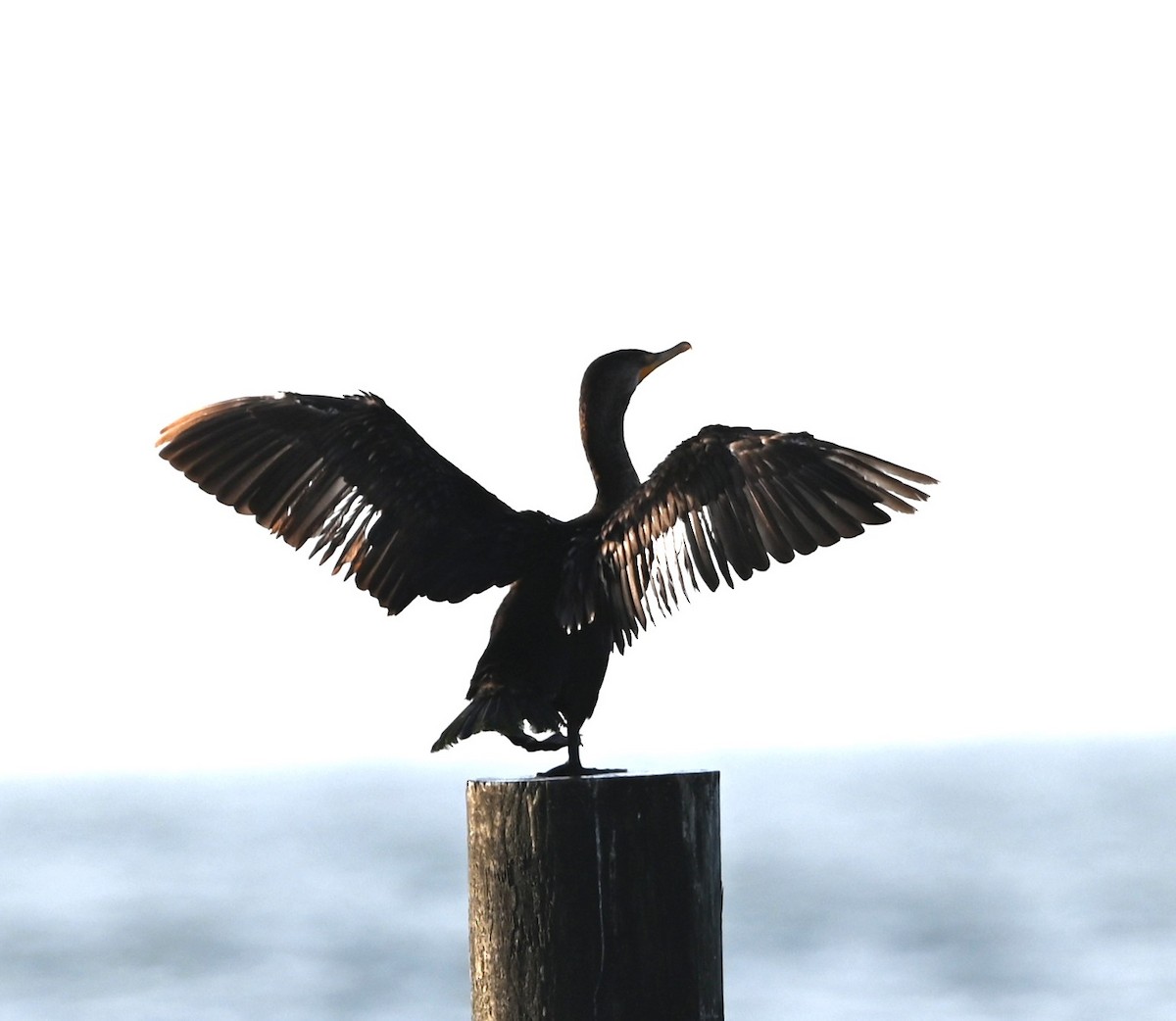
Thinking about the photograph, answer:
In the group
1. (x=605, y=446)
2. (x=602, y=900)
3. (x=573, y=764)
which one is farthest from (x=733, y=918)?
(x=602, y=900)

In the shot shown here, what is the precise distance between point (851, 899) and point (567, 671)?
3393 centimetres

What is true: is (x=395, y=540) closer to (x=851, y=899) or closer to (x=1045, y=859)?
(x=851, y=899)

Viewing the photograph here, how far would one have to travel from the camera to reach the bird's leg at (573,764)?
4895 millimetres

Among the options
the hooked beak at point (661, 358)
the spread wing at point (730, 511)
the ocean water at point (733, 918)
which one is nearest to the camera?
the spread wing at point (730, 511)

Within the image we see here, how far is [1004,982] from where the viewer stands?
29.4 meters

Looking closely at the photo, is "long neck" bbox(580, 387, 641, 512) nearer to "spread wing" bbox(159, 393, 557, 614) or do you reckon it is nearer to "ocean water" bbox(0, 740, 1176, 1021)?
"spread wing" bbox(159, 393, 557, 614)

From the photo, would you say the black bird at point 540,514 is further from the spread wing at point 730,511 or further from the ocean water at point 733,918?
the ocean water at point 733,918

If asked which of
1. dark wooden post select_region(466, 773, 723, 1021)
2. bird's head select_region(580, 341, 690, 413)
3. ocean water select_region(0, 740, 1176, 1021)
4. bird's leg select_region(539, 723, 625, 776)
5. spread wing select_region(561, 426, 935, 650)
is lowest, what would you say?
ocean water select_region(0, 740, 1176, 1021)

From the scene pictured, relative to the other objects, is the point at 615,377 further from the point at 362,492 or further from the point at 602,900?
the point at 602,900

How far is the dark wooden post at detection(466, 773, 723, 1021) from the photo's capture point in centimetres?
408

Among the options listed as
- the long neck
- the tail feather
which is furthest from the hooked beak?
the tail feather

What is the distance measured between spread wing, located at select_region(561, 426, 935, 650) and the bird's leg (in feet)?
0.94

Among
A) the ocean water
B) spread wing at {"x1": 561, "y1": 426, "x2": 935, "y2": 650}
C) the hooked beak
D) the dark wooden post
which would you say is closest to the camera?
the dark wooden post

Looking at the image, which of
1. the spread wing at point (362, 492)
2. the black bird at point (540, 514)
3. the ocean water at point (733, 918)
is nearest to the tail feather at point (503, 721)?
the black bird at point (540, 514)
